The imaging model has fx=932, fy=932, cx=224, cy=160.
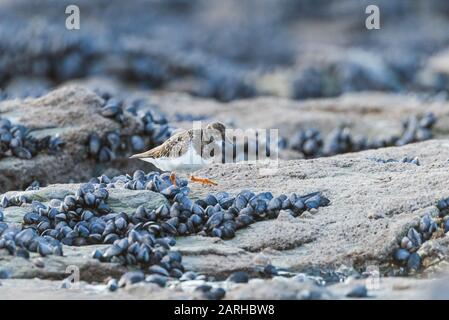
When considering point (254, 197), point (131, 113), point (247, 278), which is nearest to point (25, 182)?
point (131, 113)

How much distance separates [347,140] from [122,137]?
2.76m

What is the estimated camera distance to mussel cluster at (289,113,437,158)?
9484 millimetres

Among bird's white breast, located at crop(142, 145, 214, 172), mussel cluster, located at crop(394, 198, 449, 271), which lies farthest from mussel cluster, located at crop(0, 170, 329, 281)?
mussel cluster, located at crop(394, 198, 449, 271)

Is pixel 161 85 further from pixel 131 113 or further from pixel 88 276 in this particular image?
pixel 88 276

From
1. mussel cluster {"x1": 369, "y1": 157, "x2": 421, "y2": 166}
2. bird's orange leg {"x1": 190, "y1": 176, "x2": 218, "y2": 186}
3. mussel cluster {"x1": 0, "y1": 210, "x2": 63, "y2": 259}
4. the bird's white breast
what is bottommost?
mussel cluster {"x1": 0, "y1": 210, "x2": 63, "y2": 259}

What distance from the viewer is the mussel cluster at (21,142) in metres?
7.48

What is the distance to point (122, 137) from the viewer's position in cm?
798

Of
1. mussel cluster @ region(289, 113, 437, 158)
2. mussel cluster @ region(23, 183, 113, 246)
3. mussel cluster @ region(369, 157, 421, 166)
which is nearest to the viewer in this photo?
mussel cluster @ region(23, 183, 113, 246)

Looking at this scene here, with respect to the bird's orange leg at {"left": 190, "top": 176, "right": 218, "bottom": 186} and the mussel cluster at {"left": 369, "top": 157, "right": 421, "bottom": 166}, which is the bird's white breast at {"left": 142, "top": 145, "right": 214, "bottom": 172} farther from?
the mussel cluster at {"left": 369, "top": 157, "right": 421, "bottom": 166}

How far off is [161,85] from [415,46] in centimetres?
760

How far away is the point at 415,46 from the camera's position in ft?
66.2

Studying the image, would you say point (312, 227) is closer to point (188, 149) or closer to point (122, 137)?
point (188, 149)

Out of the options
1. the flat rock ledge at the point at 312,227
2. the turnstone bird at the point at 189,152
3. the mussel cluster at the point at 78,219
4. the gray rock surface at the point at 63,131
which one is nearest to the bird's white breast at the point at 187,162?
the turnstone bird at the point at 189,152

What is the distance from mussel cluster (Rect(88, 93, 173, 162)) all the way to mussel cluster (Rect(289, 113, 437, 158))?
1.81 metres
